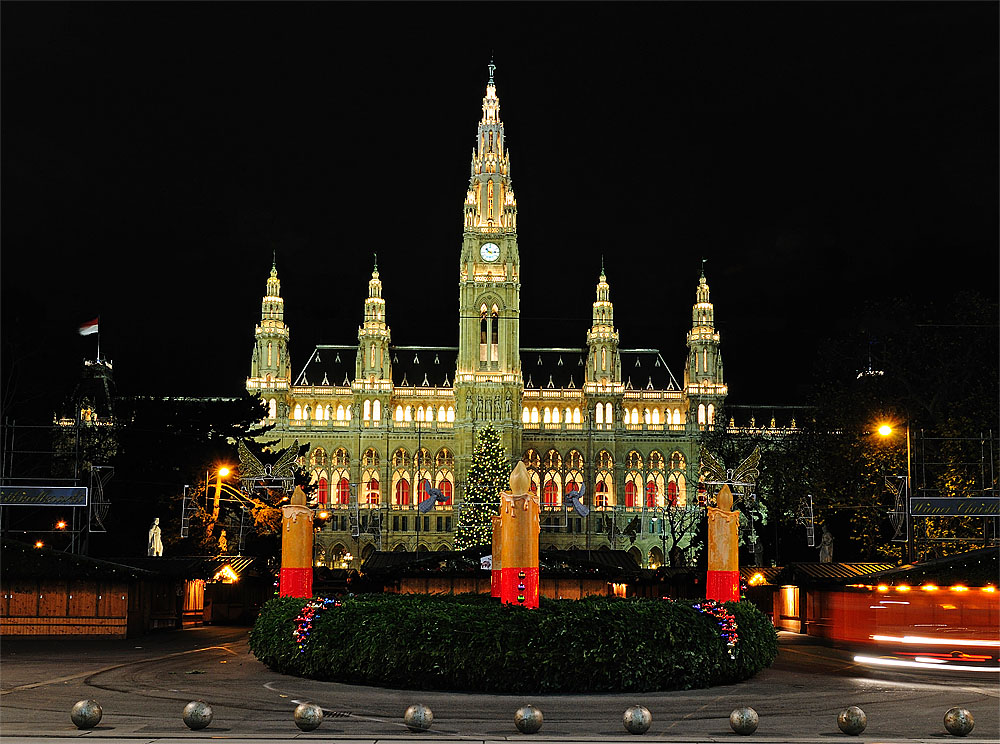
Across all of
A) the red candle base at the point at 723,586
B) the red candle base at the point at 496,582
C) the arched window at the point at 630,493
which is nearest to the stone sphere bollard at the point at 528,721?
the red candle base at the point at 723,586

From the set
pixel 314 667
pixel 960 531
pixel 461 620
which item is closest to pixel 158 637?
pixel 314 667

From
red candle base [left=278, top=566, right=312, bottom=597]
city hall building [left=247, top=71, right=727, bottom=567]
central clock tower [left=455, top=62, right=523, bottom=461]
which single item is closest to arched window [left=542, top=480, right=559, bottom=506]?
city hall building [left=247, top=71, right=727, bottom=567]

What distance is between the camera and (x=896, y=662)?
25922 mm

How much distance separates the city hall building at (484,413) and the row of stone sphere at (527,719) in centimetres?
8824

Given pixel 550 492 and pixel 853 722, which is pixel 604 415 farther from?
pixel 853 722

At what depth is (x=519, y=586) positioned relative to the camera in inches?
869

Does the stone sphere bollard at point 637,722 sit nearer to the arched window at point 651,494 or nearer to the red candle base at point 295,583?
the red candle base at point 295,583

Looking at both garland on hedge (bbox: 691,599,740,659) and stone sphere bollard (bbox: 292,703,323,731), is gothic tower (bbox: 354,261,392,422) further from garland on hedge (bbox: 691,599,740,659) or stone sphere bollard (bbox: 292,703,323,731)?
stone sphere bollard (bbox: 292,703,323,731)

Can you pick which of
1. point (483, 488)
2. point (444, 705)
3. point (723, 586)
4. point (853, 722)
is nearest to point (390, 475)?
point (483, 488)

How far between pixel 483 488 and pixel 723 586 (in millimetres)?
69486

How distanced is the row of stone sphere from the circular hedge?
4.40 metres

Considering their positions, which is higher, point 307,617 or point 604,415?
point 604,415

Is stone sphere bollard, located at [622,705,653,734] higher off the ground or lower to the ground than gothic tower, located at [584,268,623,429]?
lower

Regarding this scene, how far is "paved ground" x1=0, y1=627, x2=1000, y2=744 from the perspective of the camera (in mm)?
15469
